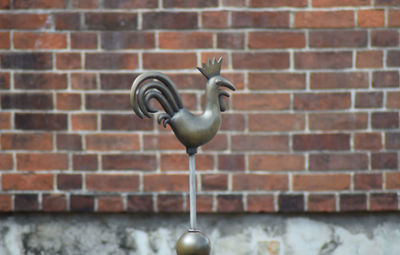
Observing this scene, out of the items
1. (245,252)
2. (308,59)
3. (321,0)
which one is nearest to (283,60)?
(308,59)

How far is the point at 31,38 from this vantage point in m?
2.15

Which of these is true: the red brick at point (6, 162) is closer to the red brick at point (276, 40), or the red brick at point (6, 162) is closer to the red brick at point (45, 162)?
the red brick at point (45, 162)

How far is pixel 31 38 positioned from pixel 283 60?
41.8 inches

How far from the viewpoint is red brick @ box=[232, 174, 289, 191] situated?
84.7 inches

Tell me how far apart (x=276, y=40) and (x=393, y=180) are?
0.77 meters

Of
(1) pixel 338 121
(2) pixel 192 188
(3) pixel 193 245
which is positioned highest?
(1) pixel 338 121

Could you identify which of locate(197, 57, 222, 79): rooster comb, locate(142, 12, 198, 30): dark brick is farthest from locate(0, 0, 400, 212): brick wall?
locate(197, 57, 222, 79): rooster comb

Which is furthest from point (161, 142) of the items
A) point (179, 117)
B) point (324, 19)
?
point (179, 117)

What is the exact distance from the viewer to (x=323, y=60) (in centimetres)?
214

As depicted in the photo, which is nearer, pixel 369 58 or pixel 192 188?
pixel 192 188

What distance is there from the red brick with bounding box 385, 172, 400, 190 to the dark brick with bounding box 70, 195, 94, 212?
4.10 ft

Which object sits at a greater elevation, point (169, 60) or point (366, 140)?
point (169, 60)

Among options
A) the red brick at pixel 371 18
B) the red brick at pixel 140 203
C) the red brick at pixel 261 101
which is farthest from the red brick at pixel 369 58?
the red brick at pixel 140 203

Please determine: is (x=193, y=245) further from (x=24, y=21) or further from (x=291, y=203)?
(x=24, y=21)
